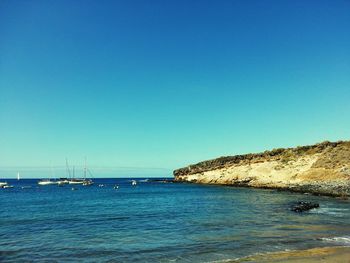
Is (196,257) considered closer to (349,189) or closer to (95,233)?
(95,233)

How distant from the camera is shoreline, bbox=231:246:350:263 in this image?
19656mm

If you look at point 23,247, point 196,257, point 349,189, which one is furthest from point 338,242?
point 349,189

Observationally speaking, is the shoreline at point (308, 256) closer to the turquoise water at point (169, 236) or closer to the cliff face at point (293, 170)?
the turquoise water at point (169, 236)

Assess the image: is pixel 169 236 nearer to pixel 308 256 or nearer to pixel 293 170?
pixel 308 256

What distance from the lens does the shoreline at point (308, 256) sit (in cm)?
1966

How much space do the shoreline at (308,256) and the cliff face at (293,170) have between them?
4580 centimetres

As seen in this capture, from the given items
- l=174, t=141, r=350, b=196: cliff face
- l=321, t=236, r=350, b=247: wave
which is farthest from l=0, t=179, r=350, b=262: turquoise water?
l=174, t=141, r=350, b=196: cliff face

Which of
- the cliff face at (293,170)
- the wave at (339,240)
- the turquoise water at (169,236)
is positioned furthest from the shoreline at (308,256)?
the cliff face at (293,170)

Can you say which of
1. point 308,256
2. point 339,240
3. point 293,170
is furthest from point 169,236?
point 293,170

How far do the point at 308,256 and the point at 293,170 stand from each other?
3010 inches

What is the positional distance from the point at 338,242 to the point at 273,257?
6.85 m

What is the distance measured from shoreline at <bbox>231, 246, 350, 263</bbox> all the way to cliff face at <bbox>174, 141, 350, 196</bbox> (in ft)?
150

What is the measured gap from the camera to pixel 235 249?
930 inches

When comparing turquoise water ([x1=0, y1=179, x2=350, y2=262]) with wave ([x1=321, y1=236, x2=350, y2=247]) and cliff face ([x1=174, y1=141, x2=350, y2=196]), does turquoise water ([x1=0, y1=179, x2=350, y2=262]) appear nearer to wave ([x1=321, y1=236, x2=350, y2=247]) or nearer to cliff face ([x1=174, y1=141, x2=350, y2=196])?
wave ([x1=321, y1=236, x2=350, y2=247])
